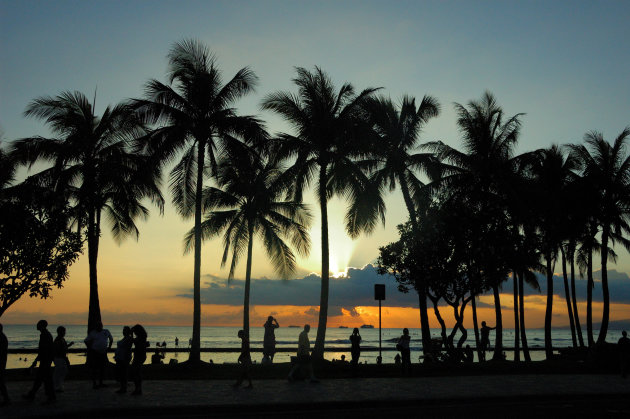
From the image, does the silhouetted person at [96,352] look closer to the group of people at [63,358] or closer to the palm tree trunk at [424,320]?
the group of people at [63,358]

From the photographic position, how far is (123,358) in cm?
1673

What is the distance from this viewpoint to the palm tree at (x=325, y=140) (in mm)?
30297

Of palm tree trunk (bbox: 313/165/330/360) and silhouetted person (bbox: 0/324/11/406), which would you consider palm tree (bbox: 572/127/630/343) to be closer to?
palm tree trunk (bbox: 313/165/330/360)

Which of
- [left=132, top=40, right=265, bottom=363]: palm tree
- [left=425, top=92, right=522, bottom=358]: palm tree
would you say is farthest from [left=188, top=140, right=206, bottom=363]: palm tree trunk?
[left=425, top=92, right=522, bottom=358]: palm tree

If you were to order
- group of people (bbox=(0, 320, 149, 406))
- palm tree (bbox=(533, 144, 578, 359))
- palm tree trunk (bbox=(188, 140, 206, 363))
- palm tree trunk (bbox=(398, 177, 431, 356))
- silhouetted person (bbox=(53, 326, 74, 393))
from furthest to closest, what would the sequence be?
1. palm tree (bbox=(533, 144, 578, 359))
2. palm tree trunk (bbox=(398, 177, 431, 356))
3. palm tree trunk (bbox=(188, 140, 206, 363))
4. silhouetted person (bbox=(53, 326, 74, 393))
5. group of people (bbox=(0, 320, 149, 406))

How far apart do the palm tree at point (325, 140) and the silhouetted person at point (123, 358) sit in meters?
14.1

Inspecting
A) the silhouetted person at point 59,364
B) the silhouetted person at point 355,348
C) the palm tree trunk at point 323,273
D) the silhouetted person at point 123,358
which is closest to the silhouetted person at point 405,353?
the silhouetted person at point 355,348

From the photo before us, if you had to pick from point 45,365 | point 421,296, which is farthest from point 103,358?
point 421,296

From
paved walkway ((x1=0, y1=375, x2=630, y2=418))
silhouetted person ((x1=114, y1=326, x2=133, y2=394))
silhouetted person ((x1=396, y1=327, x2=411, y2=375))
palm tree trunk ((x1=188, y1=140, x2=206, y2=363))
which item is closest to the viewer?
paved walkway ((x1=0, y1=375, x2=630, y2=418))

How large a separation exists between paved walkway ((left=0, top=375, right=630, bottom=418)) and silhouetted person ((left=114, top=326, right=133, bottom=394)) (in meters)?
0.40

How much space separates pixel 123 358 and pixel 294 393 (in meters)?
4.76

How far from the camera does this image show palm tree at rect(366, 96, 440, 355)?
33.2 metres

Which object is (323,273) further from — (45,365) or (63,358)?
(45,365)

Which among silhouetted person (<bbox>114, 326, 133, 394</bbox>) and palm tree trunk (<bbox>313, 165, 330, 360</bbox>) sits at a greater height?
palm tree trunk (<bbox>313, 165, 330, 360</bbox>)
